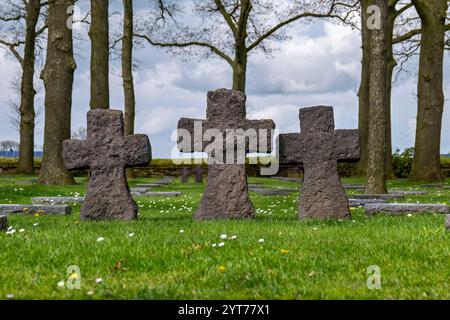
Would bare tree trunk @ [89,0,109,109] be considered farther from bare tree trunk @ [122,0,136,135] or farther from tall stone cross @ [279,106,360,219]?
tall stone cross @ [279,106,360,219]

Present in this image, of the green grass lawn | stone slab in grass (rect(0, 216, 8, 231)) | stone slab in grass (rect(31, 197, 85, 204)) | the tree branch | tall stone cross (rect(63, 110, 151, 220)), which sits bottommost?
the green grass lawn

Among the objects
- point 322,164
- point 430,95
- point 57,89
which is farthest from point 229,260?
point 430,95

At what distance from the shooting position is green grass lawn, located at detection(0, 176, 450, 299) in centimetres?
507

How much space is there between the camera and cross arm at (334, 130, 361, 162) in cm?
1013

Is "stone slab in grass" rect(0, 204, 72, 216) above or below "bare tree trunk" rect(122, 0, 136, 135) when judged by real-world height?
below

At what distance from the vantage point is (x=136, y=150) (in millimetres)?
10070

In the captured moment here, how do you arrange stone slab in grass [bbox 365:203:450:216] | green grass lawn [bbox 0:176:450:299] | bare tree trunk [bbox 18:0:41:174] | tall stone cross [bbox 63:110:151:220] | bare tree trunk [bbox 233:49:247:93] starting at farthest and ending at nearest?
bare tree trunk [bbox 18:0:41:174] < bare tree trunk [bbox 233:49:247:93] < stone slab in grass [bbox 365:203:450:216] < tall stone cross [bbox 63:110:151:220] < green grass lawn [bbox 0:176:450:299]

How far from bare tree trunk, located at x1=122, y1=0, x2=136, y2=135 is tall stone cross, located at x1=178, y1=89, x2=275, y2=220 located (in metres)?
15.3

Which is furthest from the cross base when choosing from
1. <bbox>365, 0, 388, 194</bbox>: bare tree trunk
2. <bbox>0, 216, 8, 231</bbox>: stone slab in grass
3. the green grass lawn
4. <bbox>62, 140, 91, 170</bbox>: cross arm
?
<bbox>365, 0, 388, 194</bbox>: bare tree trunk

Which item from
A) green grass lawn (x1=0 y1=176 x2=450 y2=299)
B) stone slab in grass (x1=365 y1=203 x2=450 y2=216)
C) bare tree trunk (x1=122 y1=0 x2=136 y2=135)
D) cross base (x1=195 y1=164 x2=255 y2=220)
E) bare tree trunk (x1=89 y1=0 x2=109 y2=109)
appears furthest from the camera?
bare tree trunk (x1=122 y1=0 x2=136 y2=135)

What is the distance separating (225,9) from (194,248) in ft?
85.1

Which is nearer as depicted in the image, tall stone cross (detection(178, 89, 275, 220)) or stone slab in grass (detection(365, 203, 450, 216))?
tall stone cross (detection(178, 89, 275, 220))

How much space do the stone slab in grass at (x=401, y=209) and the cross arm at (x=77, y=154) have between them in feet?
16.0

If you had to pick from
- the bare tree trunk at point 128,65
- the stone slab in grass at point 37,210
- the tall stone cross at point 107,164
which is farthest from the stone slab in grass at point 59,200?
the bare tree trunk at point 128,65
